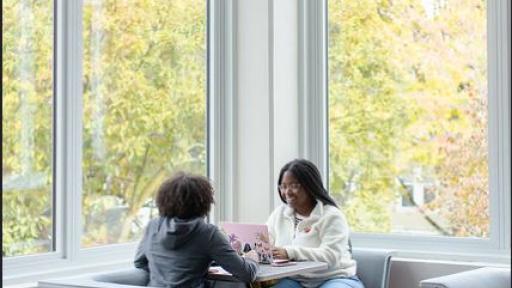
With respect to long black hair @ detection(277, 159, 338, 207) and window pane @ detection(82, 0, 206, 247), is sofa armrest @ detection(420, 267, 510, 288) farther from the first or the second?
window pane @ detection(82, 0, 206, 247)

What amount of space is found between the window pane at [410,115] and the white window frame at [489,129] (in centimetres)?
6

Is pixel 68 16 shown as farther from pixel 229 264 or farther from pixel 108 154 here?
pixel 229 264

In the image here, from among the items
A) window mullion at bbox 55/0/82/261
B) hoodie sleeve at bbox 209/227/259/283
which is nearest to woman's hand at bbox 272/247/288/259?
hoodie sleeve at bbox 209/227/259/283

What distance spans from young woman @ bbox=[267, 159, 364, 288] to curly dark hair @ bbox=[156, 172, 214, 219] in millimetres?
501

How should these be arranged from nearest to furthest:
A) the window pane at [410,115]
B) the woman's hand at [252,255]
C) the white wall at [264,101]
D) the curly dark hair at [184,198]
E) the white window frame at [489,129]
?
the curly dark hair at [184,198] → the woman's hand at [252,255] → the white window frame at [489,129] → the window pane at [410,115] → the white wall at [264,101]

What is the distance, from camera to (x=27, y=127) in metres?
3.20

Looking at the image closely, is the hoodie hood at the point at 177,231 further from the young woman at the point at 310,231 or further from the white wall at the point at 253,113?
the white wall at the point at 253,113

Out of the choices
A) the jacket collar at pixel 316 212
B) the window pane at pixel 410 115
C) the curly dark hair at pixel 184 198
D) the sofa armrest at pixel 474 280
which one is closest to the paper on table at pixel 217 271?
the curly dark hair at pixel 184 198

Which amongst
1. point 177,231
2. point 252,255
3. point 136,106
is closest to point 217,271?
point 252,255

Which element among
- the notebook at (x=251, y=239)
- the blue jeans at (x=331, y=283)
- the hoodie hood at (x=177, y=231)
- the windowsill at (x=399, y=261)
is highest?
the hoodie hood at (x=177, y=231)

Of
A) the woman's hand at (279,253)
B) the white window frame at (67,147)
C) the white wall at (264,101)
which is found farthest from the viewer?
the white wall at (264,101)

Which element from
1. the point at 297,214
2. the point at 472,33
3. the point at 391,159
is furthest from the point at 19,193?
the point at 472,33

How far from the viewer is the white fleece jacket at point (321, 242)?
3.31 meters

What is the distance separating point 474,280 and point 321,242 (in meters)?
0.72
